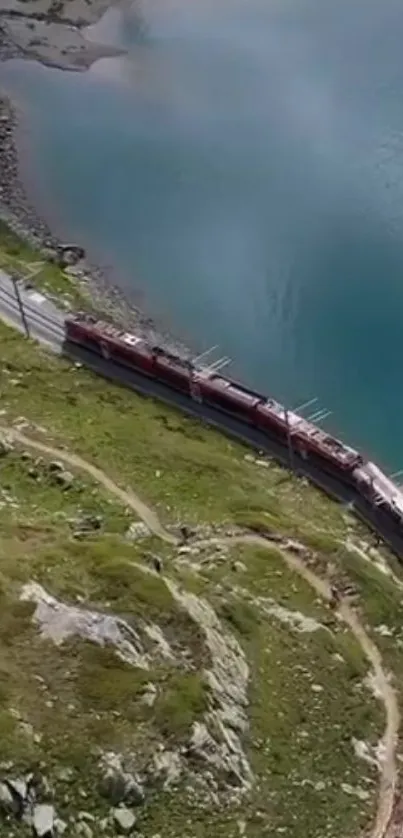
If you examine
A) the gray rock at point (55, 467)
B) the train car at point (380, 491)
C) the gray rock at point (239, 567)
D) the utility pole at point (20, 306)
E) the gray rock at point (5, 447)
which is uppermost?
the train car at point (380, 491)

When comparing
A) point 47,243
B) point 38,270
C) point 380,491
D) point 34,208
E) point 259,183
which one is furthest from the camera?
point 34,208

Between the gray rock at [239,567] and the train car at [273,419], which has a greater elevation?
the train car at [273,419]

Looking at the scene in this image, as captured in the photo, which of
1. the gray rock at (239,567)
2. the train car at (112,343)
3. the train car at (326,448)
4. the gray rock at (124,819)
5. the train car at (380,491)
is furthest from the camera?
the train car at (112,343)

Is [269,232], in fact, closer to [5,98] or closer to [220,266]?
[220,266]

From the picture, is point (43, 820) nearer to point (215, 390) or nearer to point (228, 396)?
point (228, 396)

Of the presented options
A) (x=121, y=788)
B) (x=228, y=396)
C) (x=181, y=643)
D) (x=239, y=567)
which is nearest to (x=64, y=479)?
(x=239, y=567)

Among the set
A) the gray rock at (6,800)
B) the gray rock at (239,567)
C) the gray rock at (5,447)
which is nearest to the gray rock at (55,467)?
the gray rock at (5,447)

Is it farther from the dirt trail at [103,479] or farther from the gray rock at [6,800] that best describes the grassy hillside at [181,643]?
the dirt trail at [103,479]
